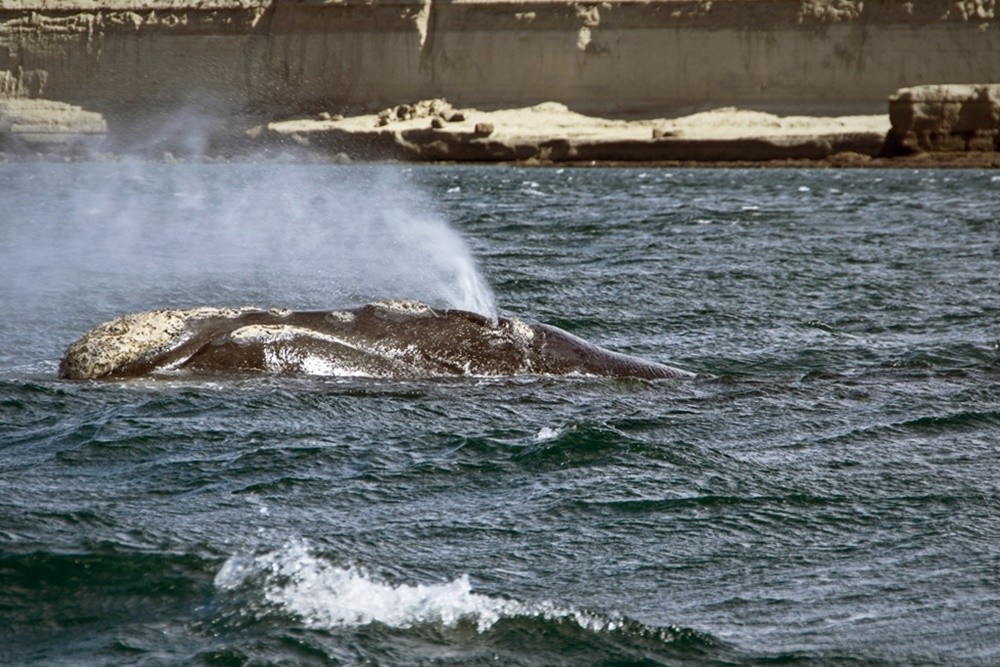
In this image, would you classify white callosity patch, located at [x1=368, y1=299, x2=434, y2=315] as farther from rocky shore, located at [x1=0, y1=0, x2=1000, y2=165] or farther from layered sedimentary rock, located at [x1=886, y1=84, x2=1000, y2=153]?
rocky shore, located at [x1=0, y1=0, x2=1000, y2=165]

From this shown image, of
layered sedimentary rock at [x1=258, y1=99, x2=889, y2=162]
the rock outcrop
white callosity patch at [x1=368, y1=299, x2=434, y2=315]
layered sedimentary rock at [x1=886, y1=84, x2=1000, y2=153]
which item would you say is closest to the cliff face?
the rock outcrop

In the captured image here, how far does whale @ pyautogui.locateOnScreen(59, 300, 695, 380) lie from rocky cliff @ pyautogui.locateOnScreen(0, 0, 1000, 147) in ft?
164

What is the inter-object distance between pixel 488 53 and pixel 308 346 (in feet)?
179

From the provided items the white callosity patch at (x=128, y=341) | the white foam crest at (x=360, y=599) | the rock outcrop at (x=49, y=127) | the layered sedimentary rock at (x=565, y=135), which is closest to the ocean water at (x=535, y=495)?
the white foam crest at (x=360, y=599)

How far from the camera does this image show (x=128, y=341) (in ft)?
27.3

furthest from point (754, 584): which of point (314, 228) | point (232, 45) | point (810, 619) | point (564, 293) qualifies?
point (232, 45)

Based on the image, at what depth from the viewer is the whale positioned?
27.0 ft

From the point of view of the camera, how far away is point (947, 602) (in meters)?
4.85

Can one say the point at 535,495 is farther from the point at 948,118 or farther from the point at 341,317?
the point at 948,118

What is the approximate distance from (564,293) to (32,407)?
6859 mm

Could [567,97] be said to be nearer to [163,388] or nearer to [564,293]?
[564,293]

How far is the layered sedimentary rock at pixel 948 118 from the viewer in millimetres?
42719

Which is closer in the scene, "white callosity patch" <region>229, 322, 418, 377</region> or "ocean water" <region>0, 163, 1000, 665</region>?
"ocean water" <region>0, 163, 1000, 665</region>

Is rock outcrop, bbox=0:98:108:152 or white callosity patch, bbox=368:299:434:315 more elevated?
white callosity patch, bbox=368:299:434:315
